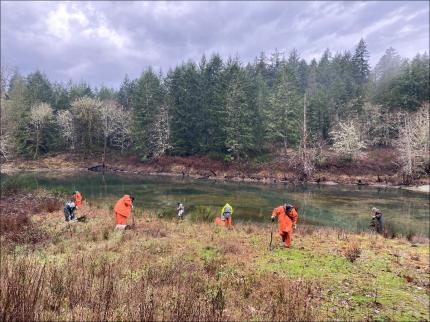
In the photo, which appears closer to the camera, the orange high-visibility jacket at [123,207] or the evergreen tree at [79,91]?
the orange high-visibility jacket at [123,207]

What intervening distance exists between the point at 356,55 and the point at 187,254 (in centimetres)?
11669

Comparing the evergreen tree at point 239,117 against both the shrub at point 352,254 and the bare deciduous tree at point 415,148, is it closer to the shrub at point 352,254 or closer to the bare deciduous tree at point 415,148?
the bare deciduous tree at point 415,148

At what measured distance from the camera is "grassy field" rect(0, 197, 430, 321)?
479cm

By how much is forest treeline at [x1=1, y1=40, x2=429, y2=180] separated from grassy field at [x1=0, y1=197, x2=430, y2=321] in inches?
1649

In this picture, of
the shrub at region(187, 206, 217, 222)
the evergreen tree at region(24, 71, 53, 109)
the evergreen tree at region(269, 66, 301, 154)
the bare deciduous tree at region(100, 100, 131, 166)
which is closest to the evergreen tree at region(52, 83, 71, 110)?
the evergreen tree at region(24, 71, 53, 109)

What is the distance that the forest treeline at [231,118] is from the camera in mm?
61781

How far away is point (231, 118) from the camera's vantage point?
63156 millimetres

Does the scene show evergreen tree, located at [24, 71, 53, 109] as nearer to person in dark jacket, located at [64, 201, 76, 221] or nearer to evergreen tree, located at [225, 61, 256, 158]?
evergreen tree, located at [225, 61, 256, 158]

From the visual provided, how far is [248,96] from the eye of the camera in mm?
64938

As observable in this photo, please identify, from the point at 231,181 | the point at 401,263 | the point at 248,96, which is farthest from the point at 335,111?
the point at 401,263

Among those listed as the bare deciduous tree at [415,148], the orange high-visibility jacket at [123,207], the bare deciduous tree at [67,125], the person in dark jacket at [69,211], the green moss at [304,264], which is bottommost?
the green moss at [304,264]

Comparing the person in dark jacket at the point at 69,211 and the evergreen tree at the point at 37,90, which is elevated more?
the evergreen tree at the point at 37,90

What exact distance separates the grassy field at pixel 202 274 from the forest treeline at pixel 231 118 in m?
41.9

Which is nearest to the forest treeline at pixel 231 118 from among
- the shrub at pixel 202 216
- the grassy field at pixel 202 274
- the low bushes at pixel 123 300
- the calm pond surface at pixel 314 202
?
the calm pond surface at pixel 314 202
